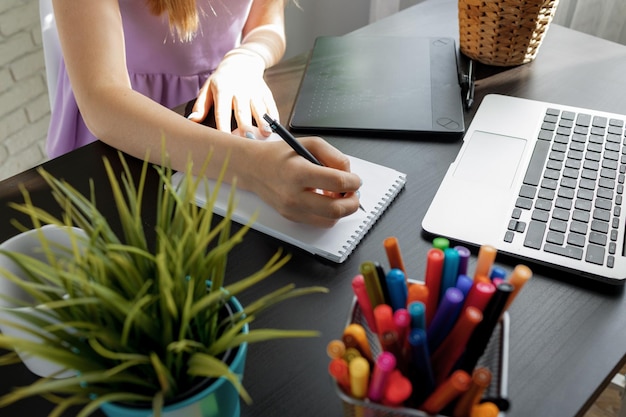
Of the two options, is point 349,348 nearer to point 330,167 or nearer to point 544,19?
point 330,167

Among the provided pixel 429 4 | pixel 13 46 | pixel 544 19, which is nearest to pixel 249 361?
pixel 544 19

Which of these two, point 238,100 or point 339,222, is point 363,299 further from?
point 238,100

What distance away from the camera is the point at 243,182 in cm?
69

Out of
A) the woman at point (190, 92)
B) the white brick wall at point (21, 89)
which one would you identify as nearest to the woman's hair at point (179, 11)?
the woman at point (190, 92)

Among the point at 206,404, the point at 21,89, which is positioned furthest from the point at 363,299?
the point at 21,89

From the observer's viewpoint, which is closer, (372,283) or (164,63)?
(372,283)

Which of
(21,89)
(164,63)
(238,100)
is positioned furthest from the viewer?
(21,89)

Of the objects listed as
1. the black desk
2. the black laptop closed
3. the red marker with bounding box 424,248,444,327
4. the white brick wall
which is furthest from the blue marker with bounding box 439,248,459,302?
the white brick wall

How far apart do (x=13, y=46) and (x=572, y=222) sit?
1.50 m

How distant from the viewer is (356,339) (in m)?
0.39

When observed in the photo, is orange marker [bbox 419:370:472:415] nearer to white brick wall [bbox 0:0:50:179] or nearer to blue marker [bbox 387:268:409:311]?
blue marker [bbox 387:268:409:311]

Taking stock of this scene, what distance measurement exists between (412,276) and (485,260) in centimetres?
20

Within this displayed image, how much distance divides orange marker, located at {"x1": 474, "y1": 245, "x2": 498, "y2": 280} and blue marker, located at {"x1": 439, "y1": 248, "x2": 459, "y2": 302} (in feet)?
0.05

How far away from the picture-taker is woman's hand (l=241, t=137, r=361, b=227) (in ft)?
2.06
